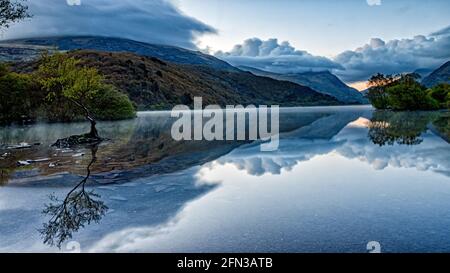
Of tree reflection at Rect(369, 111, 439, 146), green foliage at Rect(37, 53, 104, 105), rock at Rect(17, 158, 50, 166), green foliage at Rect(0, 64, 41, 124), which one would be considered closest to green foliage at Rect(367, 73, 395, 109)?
tree reflection at Rect(369, 111, 439, 146)

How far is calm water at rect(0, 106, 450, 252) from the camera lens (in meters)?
9.35

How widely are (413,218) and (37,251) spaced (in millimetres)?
10137

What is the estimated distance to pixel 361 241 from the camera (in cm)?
903

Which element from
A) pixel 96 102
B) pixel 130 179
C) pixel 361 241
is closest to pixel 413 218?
pixel 361 241

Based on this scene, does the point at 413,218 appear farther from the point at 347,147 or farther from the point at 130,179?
the point at 347,147

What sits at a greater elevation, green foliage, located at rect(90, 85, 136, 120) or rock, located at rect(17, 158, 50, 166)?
green foliage, located at rect(90, 85, 136, 120)

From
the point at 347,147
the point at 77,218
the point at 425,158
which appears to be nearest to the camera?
the point at 77,218

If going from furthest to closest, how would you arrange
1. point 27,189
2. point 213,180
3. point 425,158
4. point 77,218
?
point 425,158 < point 213,180 < point 27,189 < point 77,218

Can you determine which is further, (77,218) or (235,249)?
(77,218)

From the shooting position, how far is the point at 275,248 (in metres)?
8.73

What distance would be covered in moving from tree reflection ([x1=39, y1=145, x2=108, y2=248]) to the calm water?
0.04m

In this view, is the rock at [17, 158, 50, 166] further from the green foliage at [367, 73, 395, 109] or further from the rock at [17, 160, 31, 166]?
the green foliage at [367, 73, 395, 109]

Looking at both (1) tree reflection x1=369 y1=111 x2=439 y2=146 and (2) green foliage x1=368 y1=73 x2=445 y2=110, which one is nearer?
(1) tree reflection x1=369 y1=111 x2=439 y2=146

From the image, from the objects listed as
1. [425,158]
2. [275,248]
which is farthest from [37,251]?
[425,158]
